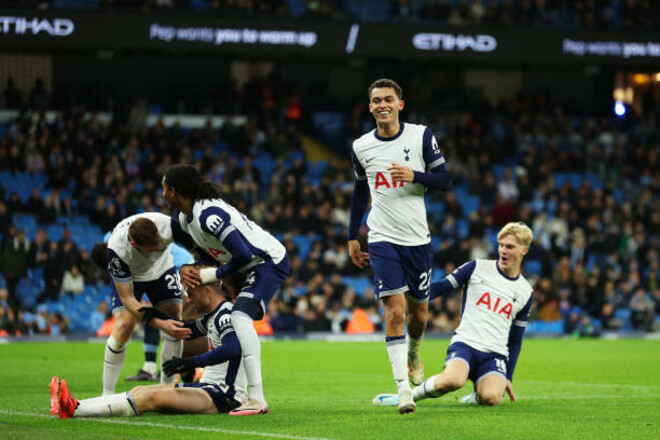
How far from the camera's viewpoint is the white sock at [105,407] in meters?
8.05

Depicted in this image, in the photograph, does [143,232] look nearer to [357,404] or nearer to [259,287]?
[259,287]

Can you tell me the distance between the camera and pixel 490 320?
992 cm

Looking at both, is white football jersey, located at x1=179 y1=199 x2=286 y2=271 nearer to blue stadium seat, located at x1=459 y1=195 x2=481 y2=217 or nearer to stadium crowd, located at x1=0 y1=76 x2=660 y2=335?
stadium crowd, located at x1=0 y1=76 x2=660 y2=335

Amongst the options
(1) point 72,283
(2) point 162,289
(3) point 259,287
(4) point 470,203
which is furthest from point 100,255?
(4) point 470,203

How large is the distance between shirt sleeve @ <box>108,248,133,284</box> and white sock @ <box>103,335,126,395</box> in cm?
64

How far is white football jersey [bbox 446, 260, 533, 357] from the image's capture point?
9891 mm

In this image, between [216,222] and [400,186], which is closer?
[216,222]

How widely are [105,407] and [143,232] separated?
1.65m

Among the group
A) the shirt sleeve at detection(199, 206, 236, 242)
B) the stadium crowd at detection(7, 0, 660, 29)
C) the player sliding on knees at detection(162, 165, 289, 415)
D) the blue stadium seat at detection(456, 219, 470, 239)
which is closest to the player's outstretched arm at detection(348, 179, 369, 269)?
the player sliding on knees at detection(162, 165, 289, 415)

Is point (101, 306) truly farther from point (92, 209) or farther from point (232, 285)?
point (232, 285)

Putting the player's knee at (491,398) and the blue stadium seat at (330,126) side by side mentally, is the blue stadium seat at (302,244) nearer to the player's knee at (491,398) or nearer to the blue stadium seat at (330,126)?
the blue stadium seat at (330,126)

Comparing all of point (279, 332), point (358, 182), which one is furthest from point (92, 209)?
point (358, 182)

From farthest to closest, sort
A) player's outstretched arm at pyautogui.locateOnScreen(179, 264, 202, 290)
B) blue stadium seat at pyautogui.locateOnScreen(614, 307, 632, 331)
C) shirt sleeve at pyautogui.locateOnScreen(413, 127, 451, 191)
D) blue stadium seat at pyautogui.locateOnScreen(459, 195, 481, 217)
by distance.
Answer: blue stadium seat at pyautogui.locateOnScreen(459, 195, 481, 217) < blue stadium seat at pyautogui.locateOnScreen(614, 307, 632, 331) < shirt sleeve at pyautogui.locateOnScreen(413, 127, 451, 191) < player's outstretched arm at pyautogui.locateOnScreen(179, 264, 202, 290)

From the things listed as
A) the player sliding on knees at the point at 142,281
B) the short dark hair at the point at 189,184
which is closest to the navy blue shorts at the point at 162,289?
the player sliding on knees at the point at 142,281
